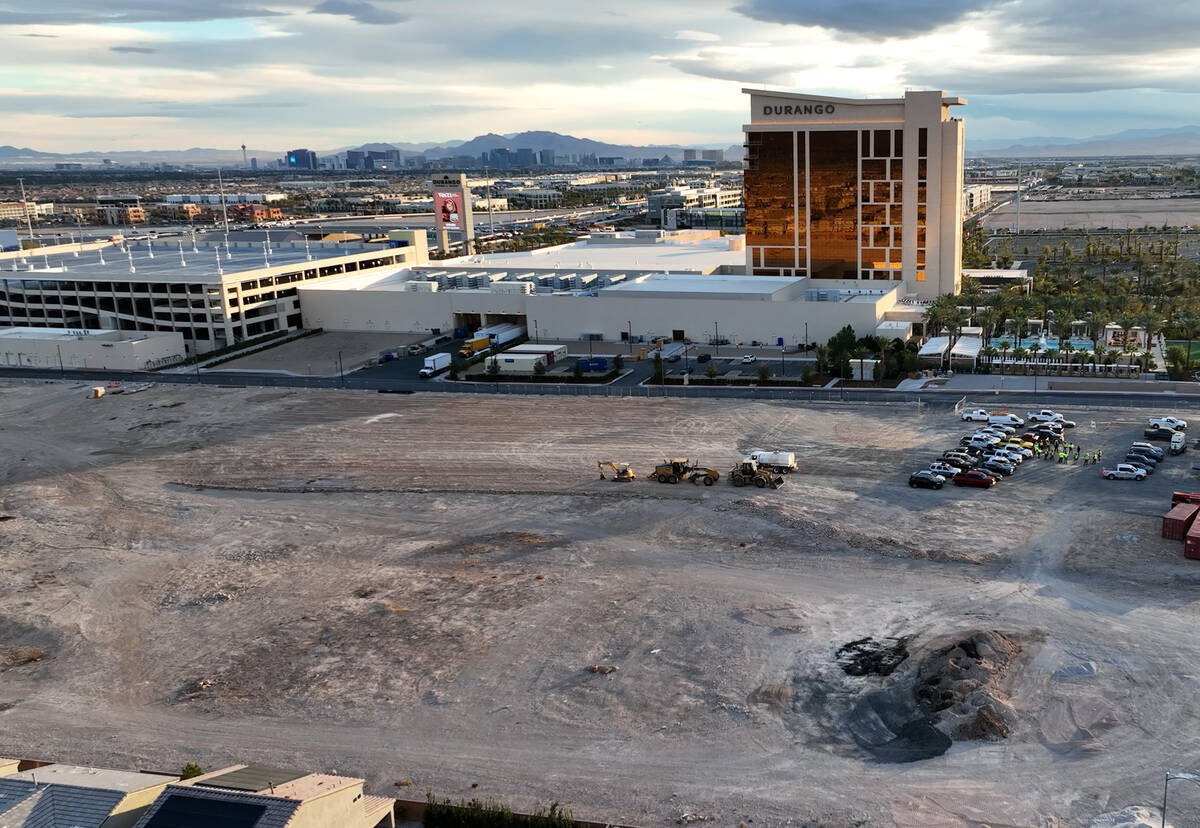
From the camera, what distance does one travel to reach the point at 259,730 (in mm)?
23797

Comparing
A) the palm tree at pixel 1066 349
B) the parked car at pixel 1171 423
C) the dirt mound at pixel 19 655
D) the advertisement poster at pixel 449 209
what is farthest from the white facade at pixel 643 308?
the dirt mound at pixel 19 655

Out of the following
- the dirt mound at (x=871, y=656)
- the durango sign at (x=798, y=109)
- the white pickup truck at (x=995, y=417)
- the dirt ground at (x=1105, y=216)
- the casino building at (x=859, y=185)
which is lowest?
the dirt mound at (x=871, y=656)

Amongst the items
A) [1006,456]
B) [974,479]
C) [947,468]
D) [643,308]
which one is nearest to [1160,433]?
[1006,456]

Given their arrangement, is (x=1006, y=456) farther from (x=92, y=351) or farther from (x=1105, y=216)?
(x=1105, y=216)

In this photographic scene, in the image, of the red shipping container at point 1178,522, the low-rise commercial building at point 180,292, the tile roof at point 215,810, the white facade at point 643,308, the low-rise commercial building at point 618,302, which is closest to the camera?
the tile roof at point 215,810

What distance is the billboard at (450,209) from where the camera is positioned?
118 m

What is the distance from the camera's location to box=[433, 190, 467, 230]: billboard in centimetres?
11781

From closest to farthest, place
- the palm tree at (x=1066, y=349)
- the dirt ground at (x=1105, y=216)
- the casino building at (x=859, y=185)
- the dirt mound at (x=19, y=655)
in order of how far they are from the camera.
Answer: the dirt mound at (x=19, y=655) → the palm tree at (x=1066, y=349) → the casino building at (x=859, y=185) → the dirt ground at (x=1105, y=216)

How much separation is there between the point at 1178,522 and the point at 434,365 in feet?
144

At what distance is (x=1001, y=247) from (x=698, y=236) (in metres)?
37.2

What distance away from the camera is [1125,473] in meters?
38.7

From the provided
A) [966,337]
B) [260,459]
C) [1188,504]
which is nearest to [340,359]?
[260,459]

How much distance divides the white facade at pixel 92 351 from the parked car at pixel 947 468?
176 ft

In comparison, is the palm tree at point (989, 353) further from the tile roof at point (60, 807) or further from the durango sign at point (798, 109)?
the tile roof at point (60, 807)
